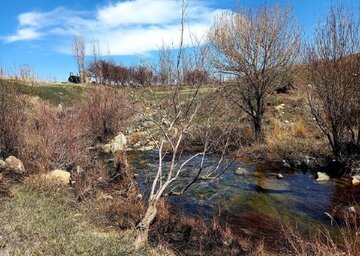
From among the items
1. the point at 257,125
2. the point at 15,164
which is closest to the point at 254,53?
the point at 257,125

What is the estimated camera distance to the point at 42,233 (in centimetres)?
528

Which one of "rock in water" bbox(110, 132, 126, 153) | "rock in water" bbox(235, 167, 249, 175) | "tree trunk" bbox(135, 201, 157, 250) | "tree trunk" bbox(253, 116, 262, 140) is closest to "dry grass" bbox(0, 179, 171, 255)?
"tree trunk" bbox(135, 201, 157, 250)

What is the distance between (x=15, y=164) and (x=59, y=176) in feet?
3.87

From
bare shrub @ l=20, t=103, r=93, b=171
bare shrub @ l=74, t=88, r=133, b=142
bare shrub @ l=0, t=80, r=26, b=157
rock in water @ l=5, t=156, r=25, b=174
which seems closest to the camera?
rock in water @ l=5, t=156, r=25, b=174

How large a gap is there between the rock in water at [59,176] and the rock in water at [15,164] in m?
0.80

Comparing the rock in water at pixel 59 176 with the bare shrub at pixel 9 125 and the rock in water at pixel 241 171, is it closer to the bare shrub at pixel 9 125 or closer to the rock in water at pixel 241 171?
the bare shrub at pixel 9 125

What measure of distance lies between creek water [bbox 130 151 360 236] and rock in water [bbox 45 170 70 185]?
5.73 feet

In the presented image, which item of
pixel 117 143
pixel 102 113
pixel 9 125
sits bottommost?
pixel 117 143

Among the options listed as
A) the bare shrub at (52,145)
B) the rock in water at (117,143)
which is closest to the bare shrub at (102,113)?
the rock in water at (117,143)

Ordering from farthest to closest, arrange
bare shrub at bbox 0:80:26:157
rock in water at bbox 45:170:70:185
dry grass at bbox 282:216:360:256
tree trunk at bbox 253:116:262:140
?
tree trunk at bbox 253:116:262:140, bare shrub at bbox 0:80:26:157, rock in water at bbox 45:170:70:185, dry grass at bbox 282:216:360:256

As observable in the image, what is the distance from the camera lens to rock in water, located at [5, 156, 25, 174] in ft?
27.6

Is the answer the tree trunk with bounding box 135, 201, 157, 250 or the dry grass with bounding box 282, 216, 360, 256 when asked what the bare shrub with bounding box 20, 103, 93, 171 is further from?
the dry grass with bounding box 282, 216, 360, 256

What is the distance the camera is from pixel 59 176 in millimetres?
8211

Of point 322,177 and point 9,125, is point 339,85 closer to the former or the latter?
point 322,177
